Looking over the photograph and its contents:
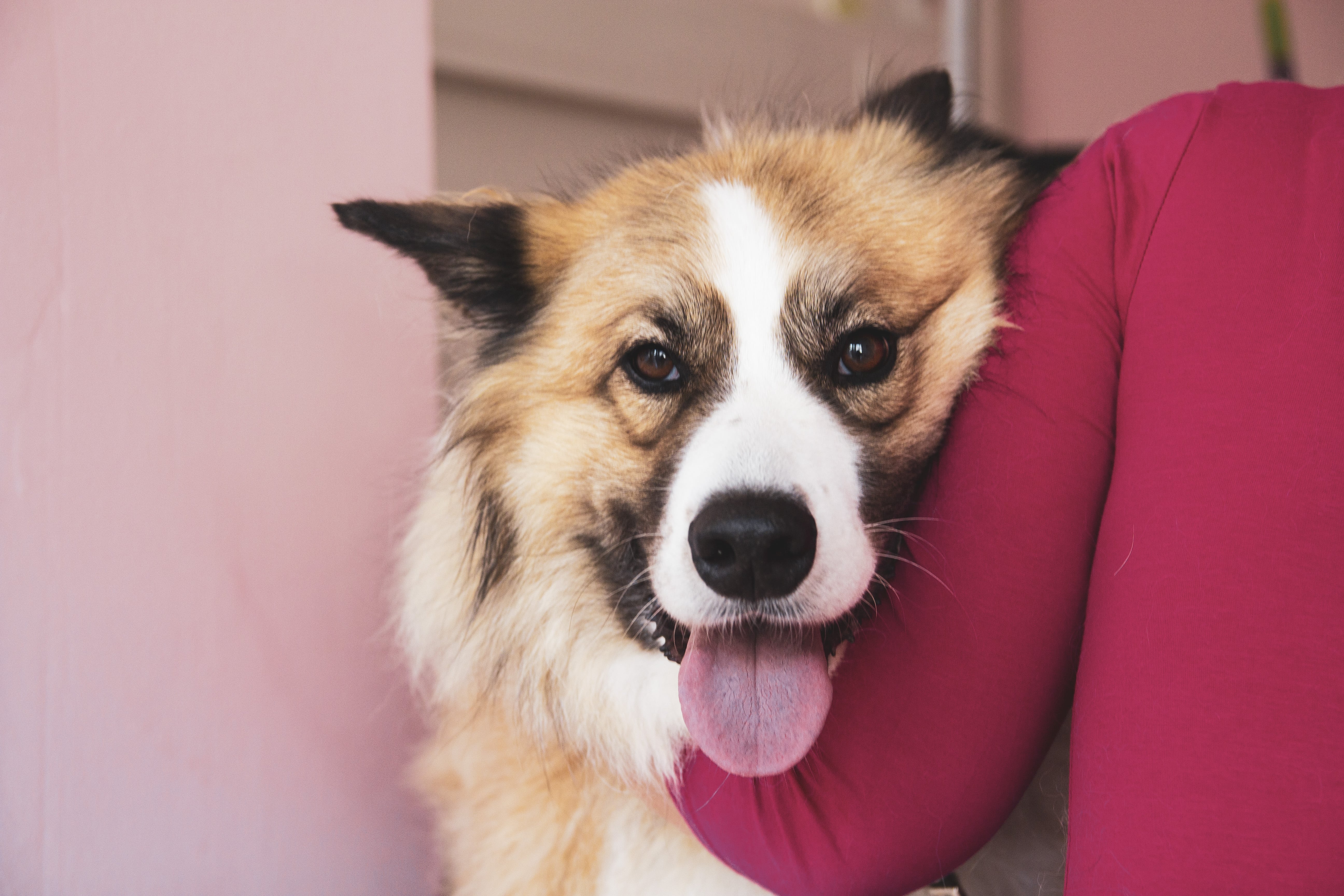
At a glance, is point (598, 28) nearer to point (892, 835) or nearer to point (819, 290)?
point (819, 290)

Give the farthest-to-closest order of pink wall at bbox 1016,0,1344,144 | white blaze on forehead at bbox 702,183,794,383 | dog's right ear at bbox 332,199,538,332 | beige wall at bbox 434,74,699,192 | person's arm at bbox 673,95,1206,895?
pink wall at bbox 1016,0,1344,144
beige wall at bbox 434,74,699,192
dog's right ear at bbox 332,199,538,332
white blaze on forehead at bbox 702,183,794,383
person's arm at bbox 673,95,1206,895

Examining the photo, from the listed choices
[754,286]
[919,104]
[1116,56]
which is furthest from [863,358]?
[1116,56]

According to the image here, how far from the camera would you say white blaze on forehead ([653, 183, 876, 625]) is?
0.85 meters

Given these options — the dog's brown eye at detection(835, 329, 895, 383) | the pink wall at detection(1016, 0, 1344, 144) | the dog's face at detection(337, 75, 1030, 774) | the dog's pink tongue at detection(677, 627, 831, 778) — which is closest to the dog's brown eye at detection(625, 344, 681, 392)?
the dog's face at detection(337, 75, 1030, 774)

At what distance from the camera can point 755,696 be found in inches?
35.8

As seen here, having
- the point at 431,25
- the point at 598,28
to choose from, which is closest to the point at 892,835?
the point at 431,25

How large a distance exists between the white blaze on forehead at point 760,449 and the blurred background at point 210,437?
42cm

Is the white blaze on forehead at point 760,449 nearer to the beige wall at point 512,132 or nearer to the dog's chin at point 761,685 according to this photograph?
the dog's chin at point 761,685

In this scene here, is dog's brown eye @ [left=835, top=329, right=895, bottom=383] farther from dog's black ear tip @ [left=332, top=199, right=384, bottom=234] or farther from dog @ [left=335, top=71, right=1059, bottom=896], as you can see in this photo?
dog's black ear tip @ [left=332, top=199, right=384, bottom=234]

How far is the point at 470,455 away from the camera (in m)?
1.19

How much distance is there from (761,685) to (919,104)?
820 millimetres

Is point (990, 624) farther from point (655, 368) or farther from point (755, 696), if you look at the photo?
point (655, 368)

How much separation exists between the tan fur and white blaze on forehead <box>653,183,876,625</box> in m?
0.03

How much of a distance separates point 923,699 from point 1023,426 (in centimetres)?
27
